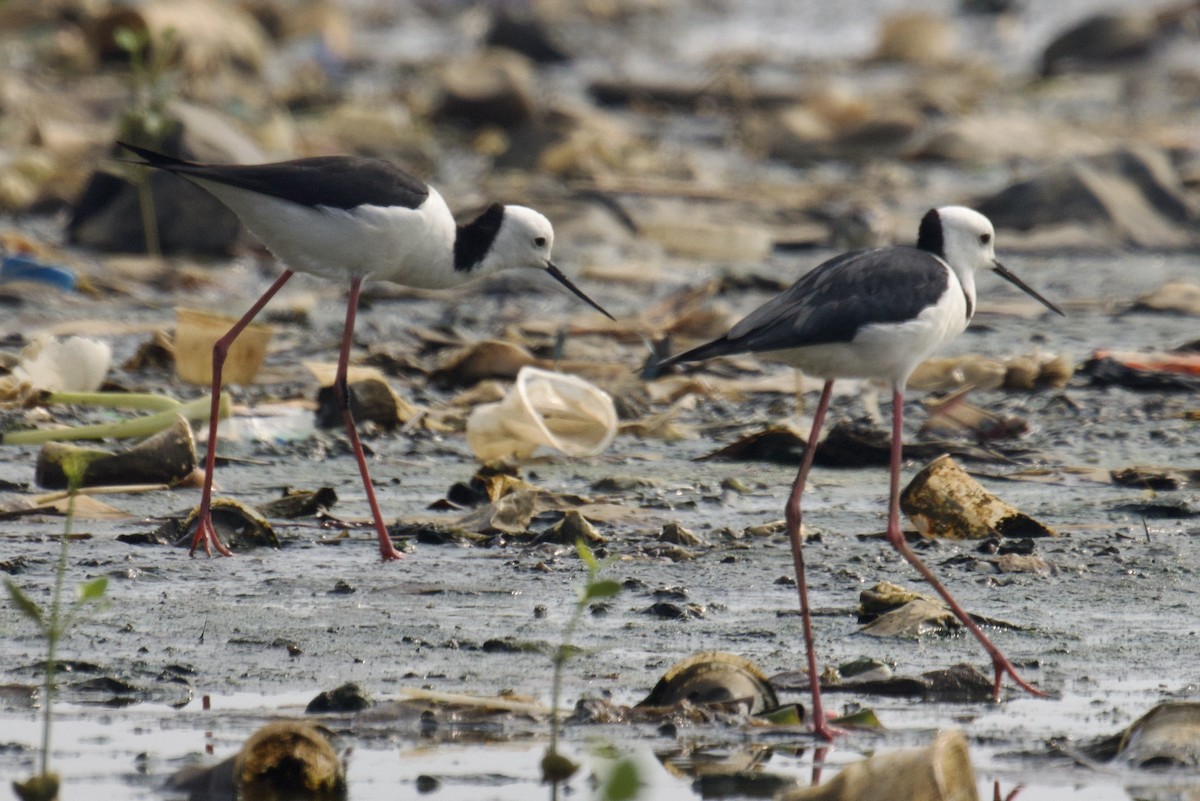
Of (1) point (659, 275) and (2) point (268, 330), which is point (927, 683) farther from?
(1) point (659, 275)

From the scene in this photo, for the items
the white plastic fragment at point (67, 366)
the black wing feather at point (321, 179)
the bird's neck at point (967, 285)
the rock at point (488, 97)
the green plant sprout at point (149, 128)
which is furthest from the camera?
the rock at point (488, 97)

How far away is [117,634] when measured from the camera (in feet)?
15.0

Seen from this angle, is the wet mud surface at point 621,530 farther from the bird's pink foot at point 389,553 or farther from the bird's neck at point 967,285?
the bird's neck at point 967,285

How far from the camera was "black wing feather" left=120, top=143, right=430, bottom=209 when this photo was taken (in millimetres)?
5867

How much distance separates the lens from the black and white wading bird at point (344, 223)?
5.94m

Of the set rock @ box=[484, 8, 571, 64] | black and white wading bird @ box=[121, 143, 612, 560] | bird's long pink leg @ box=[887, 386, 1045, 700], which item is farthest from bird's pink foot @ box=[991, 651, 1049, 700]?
rock @ box=[484, 8, 571, 64]

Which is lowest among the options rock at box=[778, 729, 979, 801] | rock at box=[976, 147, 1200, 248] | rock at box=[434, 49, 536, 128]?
rock at box=[778, 729, 979, 801]

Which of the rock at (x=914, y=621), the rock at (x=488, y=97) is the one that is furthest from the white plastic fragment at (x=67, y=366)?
the rock at (x=488, y=97)

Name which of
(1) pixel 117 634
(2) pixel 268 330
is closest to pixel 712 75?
(2) pixel 268 330

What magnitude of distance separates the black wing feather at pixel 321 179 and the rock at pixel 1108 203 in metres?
6.46

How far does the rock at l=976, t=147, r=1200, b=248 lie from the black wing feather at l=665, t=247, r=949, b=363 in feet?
22.6

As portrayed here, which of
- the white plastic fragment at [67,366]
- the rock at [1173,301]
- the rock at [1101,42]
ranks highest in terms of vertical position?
the rock at [1101,42]

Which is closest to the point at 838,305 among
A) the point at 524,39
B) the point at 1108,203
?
the point at 1108,203

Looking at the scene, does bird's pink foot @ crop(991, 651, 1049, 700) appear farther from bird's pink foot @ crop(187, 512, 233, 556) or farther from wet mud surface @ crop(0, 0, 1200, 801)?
bird's pink foot @ crop(187, 512, 233, 556)
